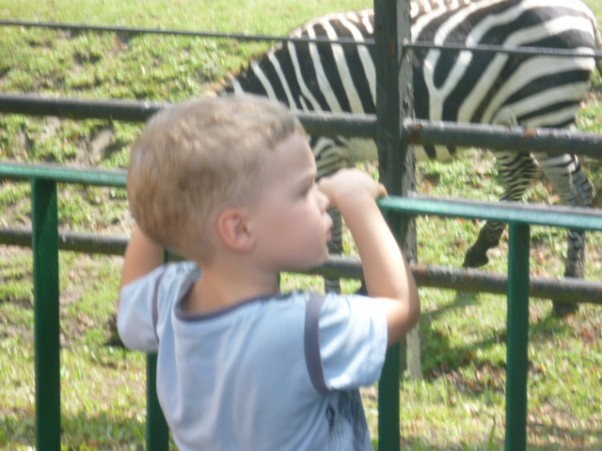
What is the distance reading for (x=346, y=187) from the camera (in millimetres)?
2021

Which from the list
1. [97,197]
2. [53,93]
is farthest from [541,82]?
[53,93]

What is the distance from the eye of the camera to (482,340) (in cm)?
622

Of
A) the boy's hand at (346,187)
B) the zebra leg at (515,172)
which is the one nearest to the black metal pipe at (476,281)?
the boy's hand at (346,187)

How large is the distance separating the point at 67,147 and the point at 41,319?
5.96 metres

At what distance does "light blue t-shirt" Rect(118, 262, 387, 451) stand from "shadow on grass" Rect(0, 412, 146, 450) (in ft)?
7.56

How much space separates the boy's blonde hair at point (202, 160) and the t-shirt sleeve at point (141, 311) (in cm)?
24

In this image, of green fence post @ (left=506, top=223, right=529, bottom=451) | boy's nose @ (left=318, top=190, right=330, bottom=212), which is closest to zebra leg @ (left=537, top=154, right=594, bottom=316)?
green fence post @ (left=506, top=223, right=529, bottom=451)

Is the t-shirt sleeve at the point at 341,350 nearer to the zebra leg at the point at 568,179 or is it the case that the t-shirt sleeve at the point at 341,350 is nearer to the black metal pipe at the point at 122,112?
the black metal pipe at the point at 122,112

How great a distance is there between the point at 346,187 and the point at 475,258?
5.16 meters

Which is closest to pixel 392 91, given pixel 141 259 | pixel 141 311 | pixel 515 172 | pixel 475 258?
pixel 141 259

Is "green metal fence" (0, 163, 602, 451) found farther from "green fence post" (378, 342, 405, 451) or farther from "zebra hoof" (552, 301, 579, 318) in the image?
"zebra hoof" (552, 301, 579, 318)

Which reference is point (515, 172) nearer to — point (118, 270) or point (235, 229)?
point (118, 270)

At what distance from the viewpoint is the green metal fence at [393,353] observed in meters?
2.20

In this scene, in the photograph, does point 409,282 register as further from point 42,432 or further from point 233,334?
point 42,432
